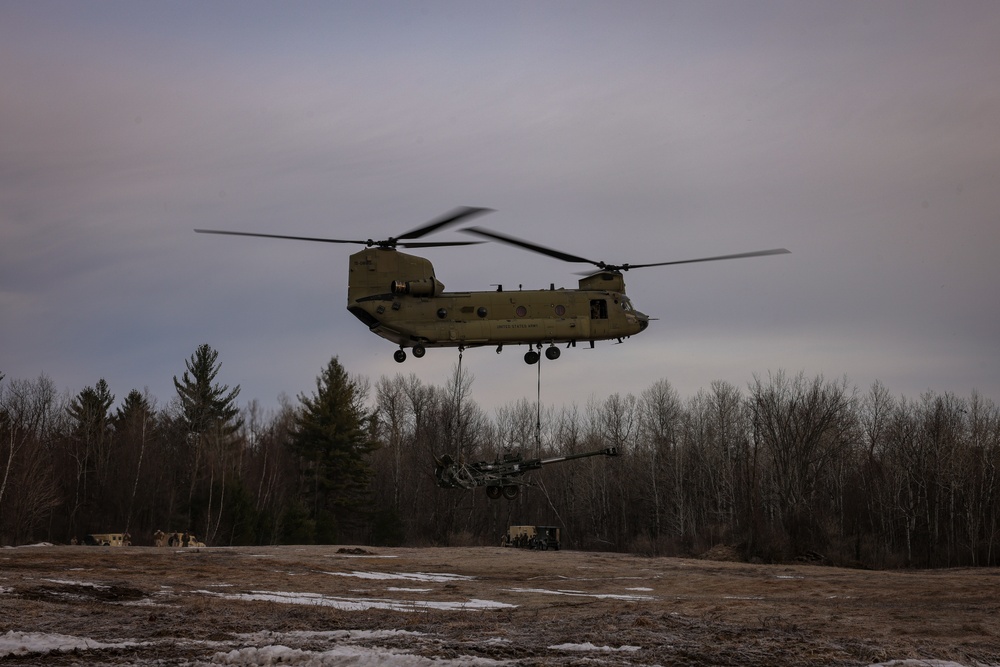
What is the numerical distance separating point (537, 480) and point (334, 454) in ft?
55.8

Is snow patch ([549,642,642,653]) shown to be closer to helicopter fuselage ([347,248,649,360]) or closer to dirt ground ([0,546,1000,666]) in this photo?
dirt ground ([0,546,1000,666])

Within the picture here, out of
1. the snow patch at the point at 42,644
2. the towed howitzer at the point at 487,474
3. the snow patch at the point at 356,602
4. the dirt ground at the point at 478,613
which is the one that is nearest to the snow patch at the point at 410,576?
the dirt ground at the point at 478,613

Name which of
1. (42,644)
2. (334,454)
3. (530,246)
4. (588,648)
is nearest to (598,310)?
(530,246)

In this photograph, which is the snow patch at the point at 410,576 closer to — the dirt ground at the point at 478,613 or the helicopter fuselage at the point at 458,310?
the dirt ground at the point at 478,613

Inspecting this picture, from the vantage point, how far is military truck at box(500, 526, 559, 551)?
50219mm

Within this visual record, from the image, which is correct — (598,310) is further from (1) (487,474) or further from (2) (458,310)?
(1) (487,474)

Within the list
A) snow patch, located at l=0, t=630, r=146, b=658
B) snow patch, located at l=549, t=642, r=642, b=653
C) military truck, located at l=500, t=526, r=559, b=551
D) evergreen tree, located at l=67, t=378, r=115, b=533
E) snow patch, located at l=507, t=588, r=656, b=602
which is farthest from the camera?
evergreen tree, located at l=67, t=378, r=115, b=533

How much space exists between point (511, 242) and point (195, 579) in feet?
37.7

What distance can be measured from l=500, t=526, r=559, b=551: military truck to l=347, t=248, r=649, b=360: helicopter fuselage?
22822 millimetres

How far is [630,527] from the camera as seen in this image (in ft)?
236

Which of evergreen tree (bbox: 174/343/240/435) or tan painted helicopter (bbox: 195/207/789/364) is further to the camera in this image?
evergreen tree (bbox: 174/343/240/435)

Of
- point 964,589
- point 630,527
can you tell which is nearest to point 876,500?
Answer: point 630,527

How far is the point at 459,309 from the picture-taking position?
28875 mm

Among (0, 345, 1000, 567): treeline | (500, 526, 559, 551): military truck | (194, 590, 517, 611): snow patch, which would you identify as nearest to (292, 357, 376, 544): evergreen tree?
(0, 345, 1000, 567): treeline
